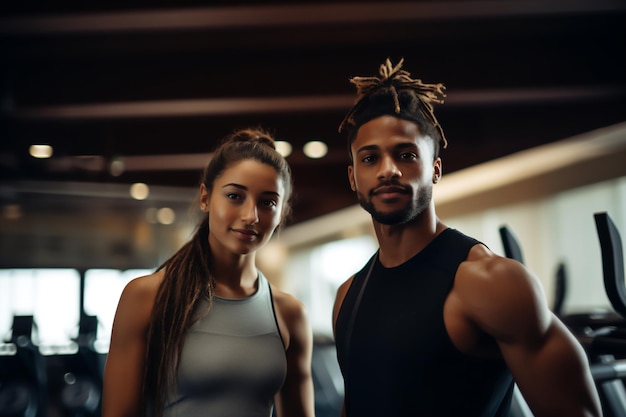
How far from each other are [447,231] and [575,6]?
3.38 m

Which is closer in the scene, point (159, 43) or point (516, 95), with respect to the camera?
point (159, 43)

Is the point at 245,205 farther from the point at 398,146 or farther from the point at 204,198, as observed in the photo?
the point at 398,146

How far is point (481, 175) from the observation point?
25.7ft

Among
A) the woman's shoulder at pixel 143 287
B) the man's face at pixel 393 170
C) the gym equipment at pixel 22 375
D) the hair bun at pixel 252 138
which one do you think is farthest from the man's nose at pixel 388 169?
the gym equipment at pixel 22 375

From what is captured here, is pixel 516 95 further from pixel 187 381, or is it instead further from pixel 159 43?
pixel 187 381

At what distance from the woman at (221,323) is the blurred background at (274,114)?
264 cm

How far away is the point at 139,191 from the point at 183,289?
789 centimetres

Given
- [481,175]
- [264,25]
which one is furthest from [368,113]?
[481,175]

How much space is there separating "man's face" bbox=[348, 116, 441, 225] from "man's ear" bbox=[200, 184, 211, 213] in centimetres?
53

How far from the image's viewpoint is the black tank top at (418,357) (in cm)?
146

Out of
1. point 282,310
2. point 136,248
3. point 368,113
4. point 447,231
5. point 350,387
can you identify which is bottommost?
point 350,387

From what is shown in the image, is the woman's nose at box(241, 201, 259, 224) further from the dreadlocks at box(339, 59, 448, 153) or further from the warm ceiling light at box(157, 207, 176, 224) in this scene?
the warm ceiling light at box(157, 207, 176, 224)

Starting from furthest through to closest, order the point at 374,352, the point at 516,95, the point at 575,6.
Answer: the point at 516,95 < the point at 575,6 < the point at 374,352

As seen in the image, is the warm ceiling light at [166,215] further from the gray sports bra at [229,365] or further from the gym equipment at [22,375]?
the gray sports bra at [229,365]
